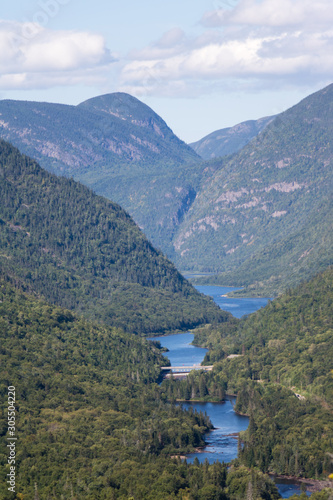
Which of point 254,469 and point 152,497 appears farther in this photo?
point 254,469

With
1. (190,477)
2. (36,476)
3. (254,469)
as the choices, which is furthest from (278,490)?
(36,476)

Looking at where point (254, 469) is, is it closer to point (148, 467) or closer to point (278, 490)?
point (278, 490)

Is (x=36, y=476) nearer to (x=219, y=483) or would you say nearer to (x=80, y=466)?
(x=80, y=466)

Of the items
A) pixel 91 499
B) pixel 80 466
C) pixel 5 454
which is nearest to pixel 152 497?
pixel 91 499

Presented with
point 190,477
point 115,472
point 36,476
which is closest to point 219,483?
point 190,477

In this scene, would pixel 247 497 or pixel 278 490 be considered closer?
pixel 247 497

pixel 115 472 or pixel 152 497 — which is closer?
pixel 152 497

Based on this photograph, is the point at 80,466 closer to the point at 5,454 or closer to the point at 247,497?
the point at 5,454
